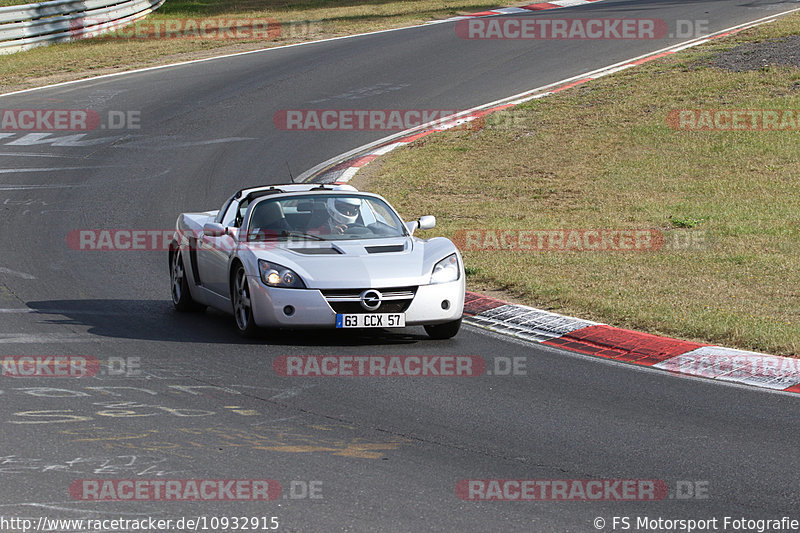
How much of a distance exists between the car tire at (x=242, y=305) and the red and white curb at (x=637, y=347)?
2.25m

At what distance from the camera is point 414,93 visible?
25.0 metres

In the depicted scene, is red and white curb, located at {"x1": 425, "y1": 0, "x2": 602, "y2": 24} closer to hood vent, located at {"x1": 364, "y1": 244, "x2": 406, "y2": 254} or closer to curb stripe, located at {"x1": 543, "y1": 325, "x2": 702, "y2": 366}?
hood vent, located at {"x1": 364, "y1": 244, "x2": 406, "y2": 254}

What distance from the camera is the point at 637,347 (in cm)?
988

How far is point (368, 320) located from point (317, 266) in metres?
0.68

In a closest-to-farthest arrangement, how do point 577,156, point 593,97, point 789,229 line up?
point 789,229
point 577,156
point 593,97

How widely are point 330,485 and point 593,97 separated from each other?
18168 millimetres

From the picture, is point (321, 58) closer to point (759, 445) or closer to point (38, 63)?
point (38, 63)

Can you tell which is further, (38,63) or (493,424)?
(38,63)

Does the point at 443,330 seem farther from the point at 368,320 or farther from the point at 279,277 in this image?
the point at 279,277

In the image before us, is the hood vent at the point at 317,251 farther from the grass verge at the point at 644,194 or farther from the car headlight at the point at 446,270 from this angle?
the grass verge at the point at 644,194

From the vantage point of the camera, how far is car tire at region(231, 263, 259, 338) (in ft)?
33.0

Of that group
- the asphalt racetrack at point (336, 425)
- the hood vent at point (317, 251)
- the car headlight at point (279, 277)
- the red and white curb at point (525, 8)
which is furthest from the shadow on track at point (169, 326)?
the red and white curb at point (525, 8)

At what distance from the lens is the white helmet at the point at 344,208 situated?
435 inches

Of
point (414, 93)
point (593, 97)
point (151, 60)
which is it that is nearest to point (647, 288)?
point (593, 97)
